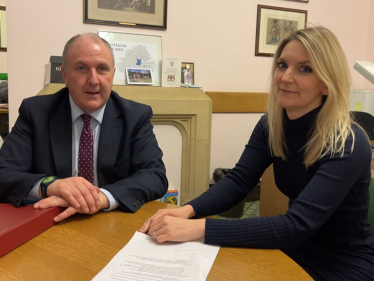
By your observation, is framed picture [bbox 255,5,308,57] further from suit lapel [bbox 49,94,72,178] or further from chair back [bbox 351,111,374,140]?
suit lapel [bbox 49,94,72,178]

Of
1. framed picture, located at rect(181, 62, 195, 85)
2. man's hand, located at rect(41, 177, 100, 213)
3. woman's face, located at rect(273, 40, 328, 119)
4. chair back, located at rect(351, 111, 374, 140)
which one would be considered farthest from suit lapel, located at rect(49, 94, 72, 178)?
chair back, located at rect(351, 111, 374, 140)

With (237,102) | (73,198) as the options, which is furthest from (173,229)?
(237,102)

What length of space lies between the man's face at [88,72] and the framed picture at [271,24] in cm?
227

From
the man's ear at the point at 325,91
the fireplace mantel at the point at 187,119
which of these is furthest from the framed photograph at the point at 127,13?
the man's ear at the point at 325,91

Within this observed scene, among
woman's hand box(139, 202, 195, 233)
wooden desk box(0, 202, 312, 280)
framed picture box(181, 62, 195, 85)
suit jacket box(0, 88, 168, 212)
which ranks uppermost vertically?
framed picture box(181, 62, 195, 85)

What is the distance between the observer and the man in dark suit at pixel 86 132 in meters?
1.52

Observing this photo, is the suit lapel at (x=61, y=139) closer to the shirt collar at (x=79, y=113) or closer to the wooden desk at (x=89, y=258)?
the shirt collar at (x=79, y=113)

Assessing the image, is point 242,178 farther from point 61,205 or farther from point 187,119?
point 187,119

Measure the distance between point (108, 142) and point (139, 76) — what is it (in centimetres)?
147

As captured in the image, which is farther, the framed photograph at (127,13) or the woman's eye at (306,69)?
the framed photograph at (127,13)

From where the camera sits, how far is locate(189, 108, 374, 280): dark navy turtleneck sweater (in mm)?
1045

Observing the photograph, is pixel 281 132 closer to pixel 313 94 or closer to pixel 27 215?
pixel 313 94

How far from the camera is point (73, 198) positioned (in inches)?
45.0

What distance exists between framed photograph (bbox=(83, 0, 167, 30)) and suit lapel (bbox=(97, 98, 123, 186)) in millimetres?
1608
